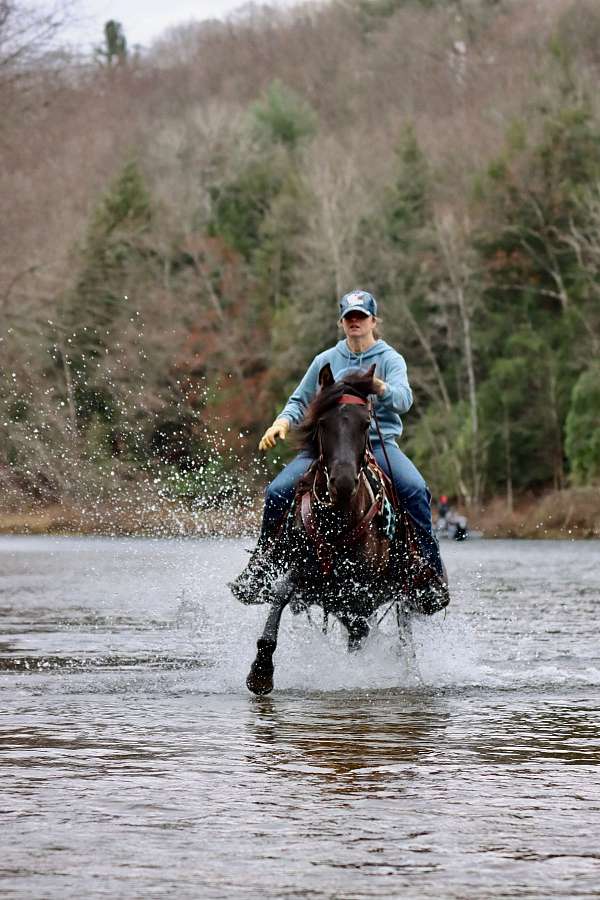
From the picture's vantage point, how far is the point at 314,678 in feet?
34.7

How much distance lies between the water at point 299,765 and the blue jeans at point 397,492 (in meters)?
0.71

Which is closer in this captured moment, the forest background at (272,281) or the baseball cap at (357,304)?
the baseball cap at (357,304)

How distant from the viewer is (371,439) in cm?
1080

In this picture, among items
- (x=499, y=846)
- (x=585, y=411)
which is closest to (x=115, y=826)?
(x=499, y=846)

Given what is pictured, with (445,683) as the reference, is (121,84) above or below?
above

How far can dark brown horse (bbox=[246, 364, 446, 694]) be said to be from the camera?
9.71 metres

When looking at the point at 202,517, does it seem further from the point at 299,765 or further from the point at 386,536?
the point at 299,765

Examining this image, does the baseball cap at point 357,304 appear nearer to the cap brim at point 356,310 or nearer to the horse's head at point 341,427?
the cap brim at point 356,310

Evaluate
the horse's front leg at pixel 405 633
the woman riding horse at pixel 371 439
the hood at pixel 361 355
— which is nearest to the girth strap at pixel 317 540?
the woman riding horse at pixel 371 439

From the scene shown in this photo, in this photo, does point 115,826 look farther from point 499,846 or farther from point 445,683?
point 445,683

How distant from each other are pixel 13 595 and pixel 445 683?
10.1 meters

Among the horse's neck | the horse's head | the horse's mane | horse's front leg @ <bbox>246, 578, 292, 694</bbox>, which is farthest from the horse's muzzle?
horse's front leg @ <bbox>246, 578, 292, 694</bbox>

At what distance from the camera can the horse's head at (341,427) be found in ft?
31.3

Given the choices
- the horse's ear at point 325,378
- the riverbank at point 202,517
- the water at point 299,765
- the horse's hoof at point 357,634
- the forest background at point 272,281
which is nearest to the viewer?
the water at point 299,765
